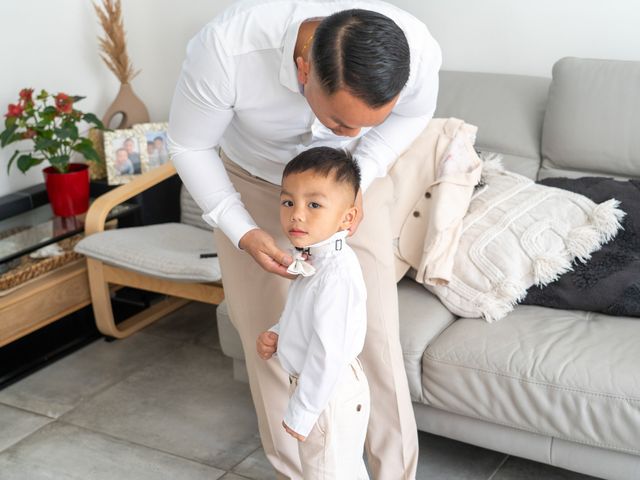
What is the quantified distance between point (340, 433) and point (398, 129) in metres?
0.69

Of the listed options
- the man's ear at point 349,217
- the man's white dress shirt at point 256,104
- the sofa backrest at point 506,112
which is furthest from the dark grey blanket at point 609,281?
the man's ear at point 349,217

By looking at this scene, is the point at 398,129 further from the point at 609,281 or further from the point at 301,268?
the point at 609,281

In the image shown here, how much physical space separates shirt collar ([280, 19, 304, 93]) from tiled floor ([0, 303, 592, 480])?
1.15m

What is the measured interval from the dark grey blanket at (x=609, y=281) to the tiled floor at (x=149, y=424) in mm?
454

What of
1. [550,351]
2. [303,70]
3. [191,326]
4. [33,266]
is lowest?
[191,326]

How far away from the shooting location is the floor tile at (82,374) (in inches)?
109

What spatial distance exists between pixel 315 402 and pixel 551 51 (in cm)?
171

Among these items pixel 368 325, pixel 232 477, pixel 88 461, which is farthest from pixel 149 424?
pixel 368 325

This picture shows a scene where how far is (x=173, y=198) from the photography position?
3414 mm

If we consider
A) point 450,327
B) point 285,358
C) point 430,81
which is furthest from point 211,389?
point 430,81

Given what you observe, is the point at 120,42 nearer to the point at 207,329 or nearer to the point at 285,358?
the point at 207,329

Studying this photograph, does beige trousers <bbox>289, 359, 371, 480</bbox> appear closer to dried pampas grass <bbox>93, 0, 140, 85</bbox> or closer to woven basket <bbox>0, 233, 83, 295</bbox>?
woven basket <bbox>0, 233, 83, 295</bbox>

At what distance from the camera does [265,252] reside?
1751 millimetres

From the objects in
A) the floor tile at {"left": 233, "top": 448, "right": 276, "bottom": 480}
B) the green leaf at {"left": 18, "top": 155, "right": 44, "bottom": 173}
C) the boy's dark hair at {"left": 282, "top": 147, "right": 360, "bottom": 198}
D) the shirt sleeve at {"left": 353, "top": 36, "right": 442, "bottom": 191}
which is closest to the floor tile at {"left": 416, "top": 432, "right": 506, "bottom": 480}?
the floor tile at {"left": 233, "top": 448, "right": 276, "bottom": 480}
